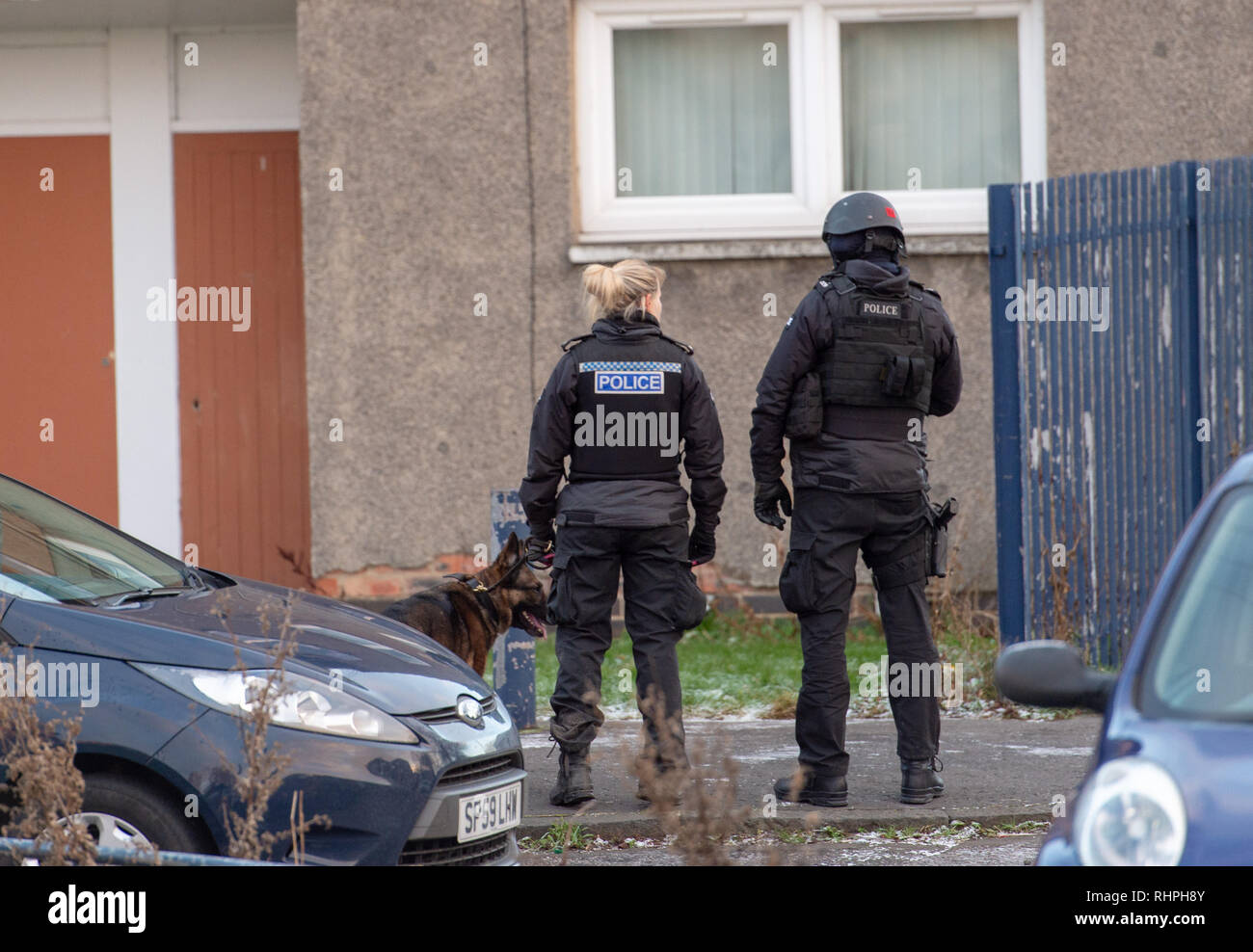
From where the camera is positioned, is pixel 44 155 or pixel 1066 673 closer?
pixel 1066 673

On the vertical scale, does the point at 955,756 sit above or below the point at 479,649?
below

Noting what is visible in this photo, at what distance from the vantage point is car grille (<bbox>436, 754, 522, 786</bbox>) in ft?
13.7

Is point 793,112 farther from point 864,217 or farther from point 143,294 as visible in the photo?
point 143,294

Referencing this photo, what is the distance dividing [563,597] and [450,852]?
1.65 metres

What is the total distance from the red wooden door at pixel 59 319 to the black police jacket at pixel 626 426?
5494 millimetres

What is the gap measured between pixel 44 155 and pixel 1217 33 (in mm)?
7635

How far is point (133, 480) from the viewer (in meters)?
10.1

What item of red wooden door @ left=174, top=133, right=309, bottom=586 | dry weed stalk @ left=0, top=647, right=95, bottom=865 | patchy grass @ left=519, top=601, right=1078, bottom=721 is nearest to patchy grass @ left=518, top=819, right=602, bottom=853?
dry weed stalk @ left=0, top=647, right=95, bottom=865

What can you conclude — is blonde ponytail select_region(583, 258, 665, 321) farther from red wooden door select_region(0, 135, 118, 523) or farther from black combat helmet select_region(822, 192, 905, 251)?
red wooden door select_region(0, 135, 118, 523)

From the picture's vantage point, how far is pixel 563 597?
568 cm

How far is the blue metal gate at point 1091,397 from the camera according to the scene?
7.58 metres

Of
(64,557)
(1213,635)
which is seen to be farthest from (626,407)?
(1213,635)
